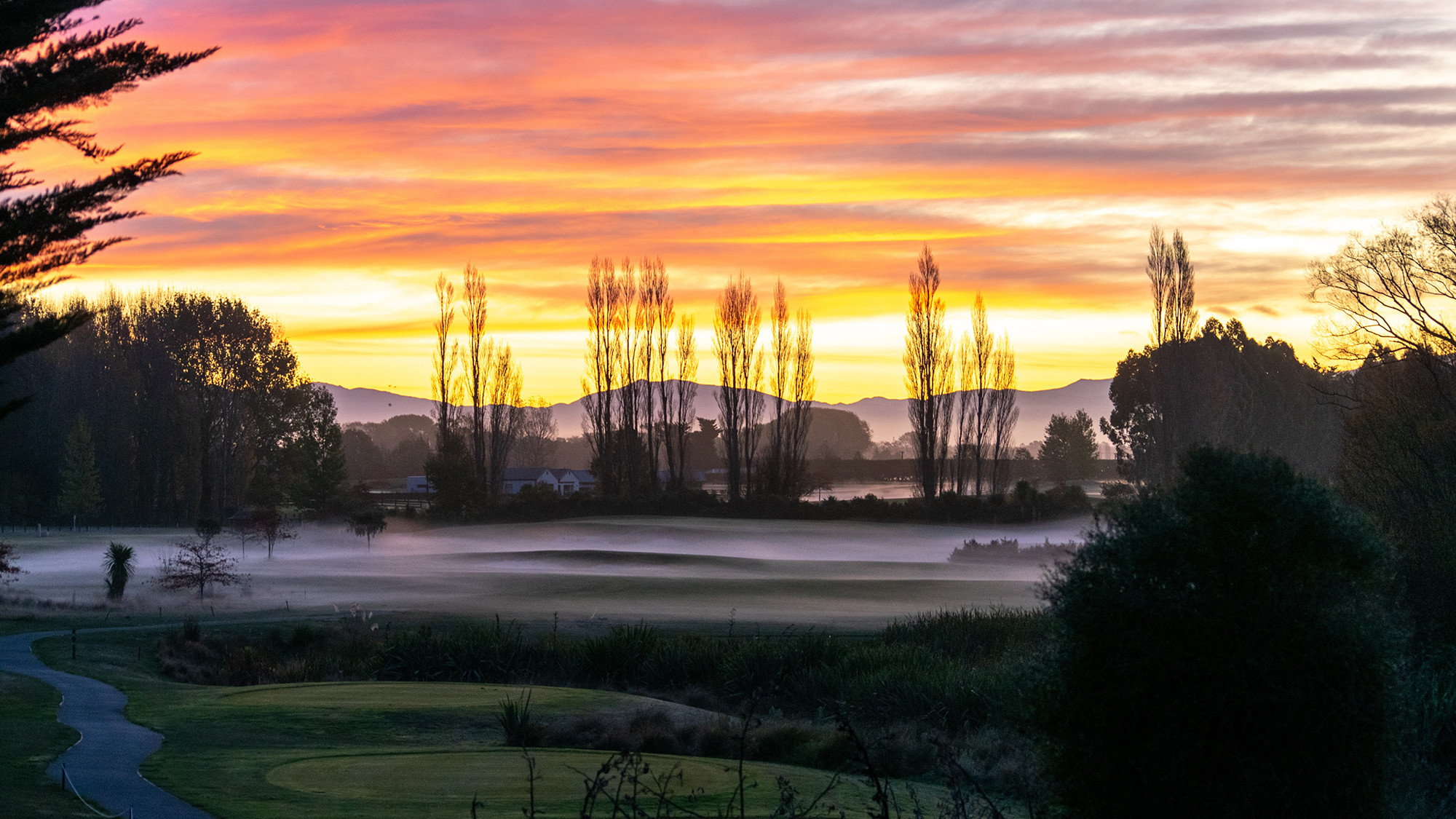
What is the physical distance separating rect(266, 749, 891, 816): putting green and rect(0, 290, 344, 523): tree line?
5684 cm

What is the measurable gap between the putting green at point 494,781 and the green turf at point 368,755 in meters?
0.02

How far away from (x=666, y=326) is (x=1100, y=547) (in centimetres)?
5637

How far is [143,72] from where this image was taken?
1145 cm

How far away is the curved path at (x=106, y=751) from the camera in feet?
32.9

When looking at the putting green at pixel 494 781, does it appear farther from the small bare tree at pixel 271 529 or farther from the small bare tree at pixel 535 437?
the small bare tree at pixel 535 437

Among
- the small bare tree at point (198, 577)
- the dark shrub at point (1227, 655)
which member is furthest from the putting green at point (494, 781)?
the small bare tree at point (198, 577)

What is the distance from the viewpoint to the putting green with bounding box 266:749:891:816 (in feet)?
33.7

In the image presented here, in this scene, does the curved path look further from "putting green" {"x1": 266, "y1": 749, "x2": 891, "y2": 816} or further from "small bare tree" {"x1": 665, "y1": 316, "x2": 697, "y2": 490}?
"small bare tree" {"x1": 665, "y1": 316, "x2": 697, "y2": 490}

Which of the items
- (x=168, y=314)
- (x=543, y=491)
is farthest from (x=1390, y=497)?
(x=168, y=314)

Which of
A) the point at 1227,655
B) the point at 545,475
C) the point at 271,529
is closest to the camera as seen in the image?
the point at 1227,655

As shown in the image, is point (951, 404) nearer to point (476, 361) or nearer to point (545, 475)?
point (476, 361)

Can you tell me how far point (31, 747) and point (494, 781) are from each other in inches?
206

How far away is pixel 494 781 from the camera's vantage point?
38.2ft

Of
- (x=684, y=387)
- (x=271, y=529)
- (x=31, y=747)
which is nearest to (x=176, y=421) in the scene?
(x=271, y=529)
